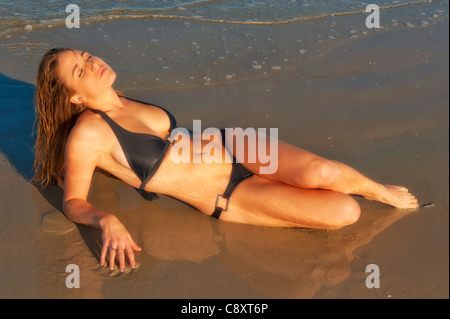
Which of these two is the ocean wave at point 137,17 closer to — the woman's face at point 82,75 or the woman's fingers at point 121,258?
the woman's face at point 82,75

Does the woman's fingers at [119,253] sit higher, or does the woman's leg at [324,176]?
the woman's leg at [324,176]

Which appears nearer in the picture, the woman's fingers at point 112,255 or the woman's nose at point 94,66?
the woman's fingers at point 112,255

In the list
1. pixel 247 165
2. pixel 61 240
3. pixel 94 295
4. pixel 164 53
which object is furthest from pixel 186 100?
pixel 94 295

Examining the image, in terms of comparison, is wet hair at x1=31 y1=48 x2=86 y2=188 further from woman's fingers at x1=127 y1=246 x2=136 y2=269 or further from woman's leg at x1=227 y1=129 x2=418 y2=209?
woman's leg at x1=227 y1=129 x2=418 y2=209

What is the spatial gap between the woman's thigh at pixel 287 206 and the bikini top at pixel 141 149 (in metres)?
0.59

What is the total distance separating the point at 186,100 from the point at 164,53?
1.24 metres

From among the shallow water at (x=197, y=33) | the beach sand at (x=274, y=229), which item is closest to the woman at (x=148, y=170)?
the beach sand at (x=274, y=229)

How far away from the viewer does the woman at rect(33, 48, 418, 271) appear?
10.1 ft

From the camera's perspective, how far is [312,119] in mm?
4438

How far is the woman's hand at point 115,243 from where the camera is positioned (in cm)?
287

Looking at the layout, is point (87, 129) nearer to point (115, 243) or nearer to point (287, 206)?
→ point (115, 243)

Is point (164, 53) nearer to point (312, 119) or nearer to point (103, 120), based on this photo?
point (312, 119)
